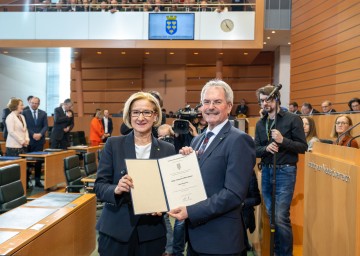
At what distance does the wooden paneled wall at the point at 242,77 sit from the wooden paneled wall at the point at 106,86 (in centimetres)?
203

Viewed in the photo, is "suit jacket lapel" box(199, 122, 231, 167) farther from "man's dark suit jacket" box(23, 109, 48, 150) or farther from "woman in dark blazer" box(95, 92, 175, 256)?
"man's dark suit jacket" box(23, 109, 48, 150)

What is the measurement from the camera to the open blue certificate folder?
1.63m

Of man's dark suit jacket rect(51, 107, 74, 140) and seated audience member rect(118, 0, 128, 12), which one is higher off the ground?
seated audience member rect(118, 0, 128, 12)

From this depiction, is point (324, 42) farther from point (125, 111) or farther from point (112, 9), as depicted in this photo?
point (125, 111)

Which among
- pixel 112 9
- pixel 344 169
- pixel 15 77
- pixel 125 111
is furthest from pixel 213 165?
pixel 15 77

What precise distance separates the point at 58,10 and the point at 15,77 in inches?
166

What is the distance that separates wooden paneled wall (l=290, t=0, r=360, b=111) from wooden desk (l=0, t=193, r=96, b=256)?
6.21 metres

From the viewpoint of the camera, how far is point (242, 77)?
1517 cm

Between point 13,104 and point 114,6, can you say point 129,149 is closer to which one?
point 13,104

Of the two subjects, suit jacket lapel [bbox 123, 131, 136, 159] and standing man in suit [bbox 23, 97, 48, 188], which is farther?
standing man in suit [bbox 23, 97, 48, 188]

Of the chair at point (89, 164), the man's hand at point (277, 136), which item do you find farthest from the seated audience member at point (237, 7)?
the man's hand at point (277, 136)

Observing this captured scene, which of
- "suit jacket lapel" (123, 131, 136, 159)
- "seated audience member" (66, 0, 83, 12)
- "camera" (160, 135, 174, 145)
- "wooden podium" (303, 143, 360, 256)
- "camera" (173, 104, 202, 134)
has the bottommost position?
"wooden podium" (303, 143, 360, 256)

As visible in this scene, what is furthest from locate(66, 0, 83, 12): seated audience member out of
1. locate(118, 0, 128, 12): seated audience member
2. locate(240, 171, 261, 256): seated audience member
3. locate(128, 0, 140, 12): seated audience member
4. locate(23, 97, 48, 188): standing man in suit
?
locate(240, 171, 261, 256): seated audience member

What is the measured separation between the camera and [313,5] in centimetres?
996
